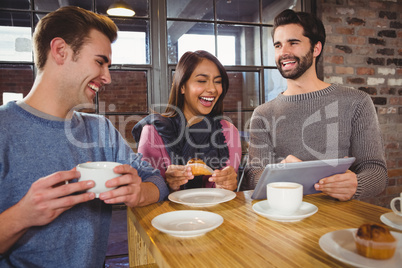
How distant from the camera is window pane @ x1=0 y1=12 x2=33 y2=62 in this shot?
2.24 meters

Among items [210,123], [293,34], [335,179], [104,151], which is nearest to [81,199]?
[104,151]

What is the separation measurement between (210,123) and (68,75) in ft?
3.32

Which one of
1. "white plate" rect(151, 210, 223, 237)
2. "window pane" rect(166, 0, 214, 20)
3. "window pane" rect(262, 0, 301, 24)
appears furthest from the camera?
"window pane" rect(262, 0, 301, 24)

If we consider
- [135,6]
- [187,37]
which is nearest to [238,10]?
[187,37]

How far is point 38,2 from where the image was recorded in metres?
2.31

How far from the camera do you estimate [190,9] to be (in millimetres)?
2586

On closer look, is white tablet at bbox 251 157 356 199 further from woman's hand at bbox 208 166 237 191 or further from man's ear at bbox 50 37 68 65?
man's ear at bbox 50 37 68 65

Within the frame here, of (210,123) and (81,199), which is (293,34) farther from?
(81,199)

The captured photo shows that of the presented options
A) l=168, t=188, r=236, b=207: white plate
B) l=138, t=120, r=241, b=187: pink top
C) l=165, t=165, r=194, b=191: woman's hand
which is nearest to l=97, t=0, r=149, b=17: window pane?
l=138, t=120, r=241, b=187: pink top

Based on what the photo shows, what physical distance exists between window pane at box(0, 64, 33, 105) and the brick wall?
2.46 m

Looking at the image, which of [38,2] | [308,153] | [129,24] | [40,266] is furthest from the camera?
[129,24]

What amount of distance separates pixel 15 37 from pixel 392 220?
8.68 ft

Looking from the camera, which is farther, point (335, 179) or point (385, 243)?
point (335, 179)

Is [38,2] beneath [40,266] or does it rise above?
above
